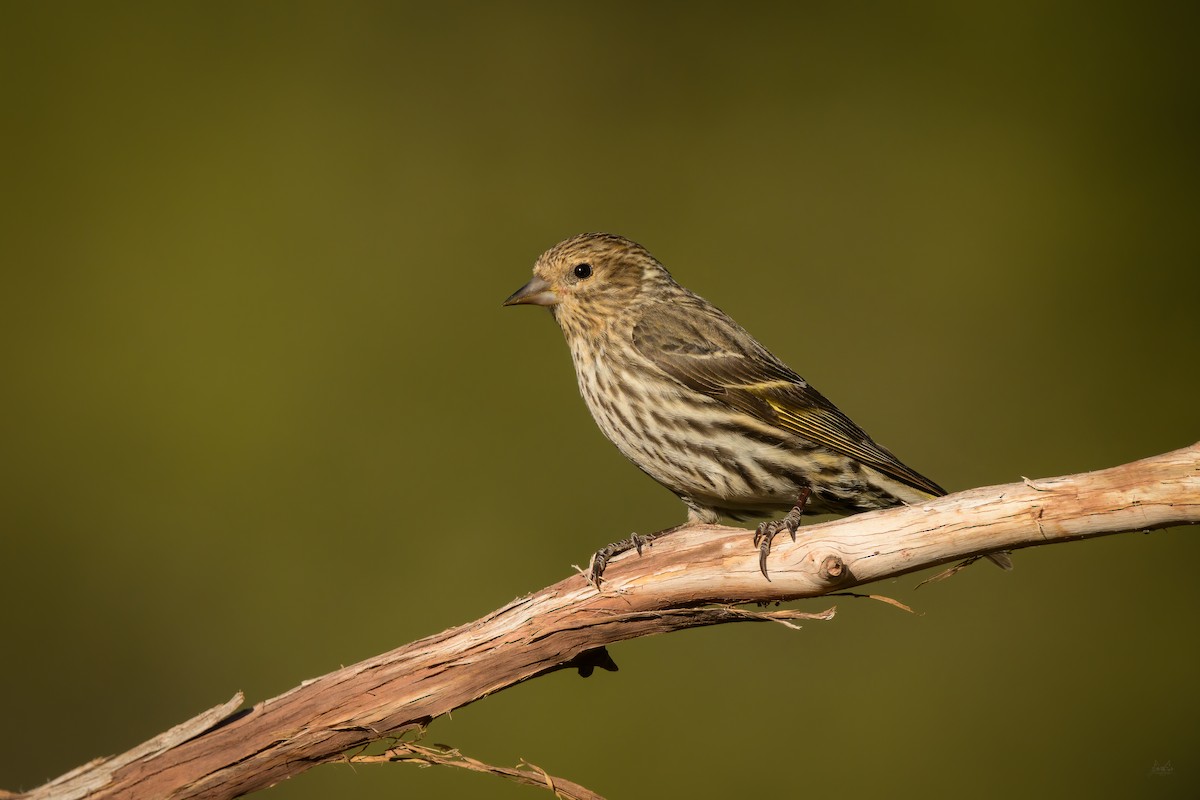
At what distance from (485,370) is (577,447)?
2.26ft

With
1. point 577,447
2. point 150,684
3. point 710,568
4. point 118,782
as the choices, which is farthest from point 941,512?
point 150,684

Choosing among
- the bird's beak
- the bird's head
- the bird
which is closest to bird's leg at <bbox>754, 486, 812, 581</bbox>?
the bird

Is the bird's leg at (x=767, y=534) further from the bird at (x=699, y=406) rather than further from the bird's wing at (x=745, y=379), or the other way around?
the bird's wing at (x=745, y=379)

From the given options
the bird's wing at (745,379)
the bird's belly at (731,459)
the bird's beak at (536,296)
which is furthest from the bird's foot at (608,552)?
the bird's beak at (536,296)

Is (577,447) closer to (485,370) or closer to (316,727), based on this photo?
(485,370)

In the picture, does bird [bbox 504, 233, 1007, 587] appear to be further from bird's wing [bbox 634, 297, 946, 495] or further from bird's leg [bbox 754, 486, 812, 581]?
bird's leg [bbox 754, 486, 812, 581]

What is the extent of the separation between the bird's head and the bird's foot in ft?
3.07

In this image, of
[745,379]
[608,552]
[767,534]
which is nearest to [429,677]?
[608,552]

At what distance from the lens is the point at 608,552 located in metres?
3.19

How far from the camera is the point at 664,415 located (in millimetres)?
3564

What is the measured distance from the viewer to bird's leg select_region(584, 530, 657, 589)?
2996 mm

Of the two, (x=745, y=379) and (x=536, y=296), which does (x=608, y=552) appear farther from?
(x=536, y=296)

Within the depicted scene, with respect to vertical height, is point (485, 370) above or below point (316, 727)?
above

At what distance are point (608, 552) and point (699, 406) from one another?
645 mm
